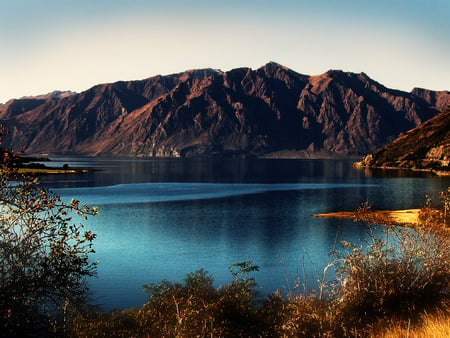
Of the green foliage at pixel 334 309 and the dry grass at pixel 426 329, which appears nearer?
the dry grass at pixel 426 329

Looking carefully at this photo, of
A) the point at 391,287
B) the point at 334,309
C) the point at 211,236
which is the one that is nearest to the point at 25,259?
the point at 334,309

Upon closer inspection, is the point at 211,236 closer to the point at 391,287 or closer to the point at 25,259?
the point at 391,287

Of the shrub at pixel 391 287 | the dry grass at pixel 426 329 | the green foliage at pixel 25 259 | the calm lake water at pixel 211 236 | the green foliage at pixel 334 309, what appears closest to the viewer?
the dry grass at pixel 426 329

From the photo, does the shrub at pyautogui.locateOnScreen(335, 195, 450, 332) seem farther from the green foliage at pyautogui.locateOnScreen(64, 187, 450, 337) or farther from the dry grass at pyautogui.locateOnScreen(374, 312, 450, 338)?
the dry grass at pyautogui.locateOnScreen(374, 312, 450, 338)

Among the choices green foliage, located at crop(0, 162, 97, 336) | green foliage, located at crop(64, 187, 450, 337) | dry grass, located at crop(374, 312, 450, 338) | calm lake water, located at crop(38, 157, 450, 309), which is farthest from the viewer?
calm lake water, located at crop(38, 157, 450, 309)

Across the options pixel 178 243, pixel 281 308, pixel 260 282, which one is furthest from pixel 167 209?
pixel 281 308

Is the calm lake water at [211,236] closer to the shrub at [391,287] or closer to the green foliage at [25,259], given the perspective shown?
the shrub at [391,287]

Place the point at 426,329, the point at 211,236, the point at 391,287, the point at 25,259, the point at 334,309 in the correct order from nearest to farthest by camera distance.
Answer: the point at 426,329
the point at 25,259
the point at 334,309
the point at 391,287
the point at 211,236

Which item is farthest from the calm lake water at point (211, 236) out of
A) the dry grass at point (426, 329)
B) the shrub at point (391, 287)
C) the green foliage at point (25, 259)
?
the green foliage at point (25, 259)

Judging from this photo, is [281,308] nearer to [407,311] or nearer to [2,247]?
[407,311]

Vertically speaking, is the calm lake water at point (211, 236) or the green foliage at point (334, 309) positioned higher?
the green foliage at point (334, 309)

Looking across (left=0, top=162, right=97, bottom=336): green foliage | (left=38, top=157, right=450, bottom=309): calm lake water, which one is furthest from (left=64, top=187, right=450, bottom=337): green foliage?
(left=38, top=157, right=450, bottom=309): calm lake water

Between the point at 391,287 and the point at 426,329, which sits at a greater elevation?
the point at 391,287

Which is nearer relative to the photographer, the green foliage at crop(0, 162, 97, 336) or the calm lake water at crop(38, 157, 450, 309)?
the green foliage at crop(0, 162, 97, 336)
